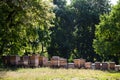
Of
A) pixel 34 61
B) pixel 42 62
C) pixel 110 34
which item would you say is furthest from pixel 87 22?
pixel 34 61

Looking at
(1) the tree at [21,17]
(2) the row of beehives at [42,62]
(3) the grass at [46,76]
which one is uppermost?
(1) the tree at [21,17]

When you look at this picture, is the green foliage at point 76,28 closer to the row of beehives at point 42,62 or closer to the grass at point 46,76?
the row of beehives at point 42,62

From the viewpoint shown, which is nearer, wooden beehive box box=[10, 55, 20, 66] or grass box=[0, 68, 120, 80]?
grass box=[0, 68, 120, 80]

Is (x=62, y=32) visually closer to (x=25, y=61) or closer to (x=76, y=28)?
(x=76, y=28)

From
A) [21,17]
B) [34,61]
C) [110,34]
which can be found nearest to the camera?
[21,17]

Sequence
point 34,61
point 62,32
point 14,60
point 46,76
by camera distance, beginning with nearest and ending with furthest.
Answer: point 46,76, point 14,60, point 34,61, point 62,32

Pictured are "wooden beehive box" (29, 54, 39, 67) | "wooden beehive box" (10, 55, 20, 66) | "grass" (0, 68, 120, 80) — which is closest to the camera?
"grass" (0, 68, 120, 80)

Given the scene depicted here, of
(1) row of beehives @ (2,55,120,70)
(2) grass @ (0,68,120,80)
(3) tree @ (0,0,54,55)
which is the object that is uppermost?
(3) tree @ (0,0,54,55)

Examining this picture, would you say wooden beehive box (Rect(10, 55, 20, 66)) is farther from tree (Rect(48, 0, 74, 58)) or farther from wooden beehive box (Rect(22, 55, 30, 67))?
tree (Rect(48, 0, 74, 58))

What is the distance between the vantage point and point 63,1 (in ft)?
228

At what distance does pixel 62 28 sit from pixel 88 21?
6.22m

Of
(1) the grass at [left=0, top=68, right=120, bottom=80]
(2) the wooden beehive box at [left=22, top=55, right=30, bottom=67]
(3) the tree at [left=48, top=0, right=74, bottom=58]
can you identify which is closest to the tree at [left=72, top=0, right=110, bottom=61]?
(3) the tree at [left=48, top=0, right=74, bottom=58]

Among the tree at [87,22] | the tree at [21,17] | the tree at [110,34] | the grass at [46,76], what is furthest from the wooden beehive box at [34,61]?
the tree at [87,22]

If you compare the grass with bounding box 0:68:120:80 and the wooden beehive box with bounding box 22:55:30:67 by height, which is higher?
the wooden beehive box with bounding box 22:55:30:67
